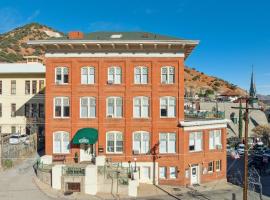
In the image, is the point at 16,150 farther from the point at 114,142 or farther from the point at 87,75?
the point at 87,75

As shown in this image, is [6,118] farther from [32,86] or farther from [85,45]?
[85,45]

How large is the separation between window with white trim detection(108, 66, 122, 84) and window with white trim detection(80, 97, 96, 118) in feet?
9.23

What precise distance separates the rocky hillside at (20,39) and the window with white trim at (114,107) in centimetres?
7660

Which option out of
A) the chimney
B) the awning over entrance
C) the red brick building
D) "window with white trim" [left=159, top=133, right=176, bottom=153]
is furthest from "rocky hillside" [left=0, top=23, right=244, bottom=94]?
the awning over entrance

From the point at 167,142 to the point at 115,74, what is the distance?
906 cm

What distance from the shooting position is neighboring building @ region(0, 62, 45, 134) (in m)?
48.8

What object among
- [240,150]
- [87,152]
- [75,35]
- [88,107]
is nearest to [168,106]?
[88,107]

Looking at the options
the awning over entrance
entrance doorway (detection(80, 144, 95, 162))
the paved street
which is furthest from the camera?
entrance doorway (detection(80, 144, 95, 162))

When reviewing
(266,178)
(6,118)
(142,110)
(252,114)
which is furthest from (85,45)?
(252,114)

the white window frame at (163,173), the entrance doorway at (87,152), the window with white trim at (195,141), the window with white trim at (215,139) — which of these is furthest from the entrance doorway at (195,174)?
A: the entrance doorway at (87,152)

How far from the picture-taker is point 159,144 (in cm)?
3606

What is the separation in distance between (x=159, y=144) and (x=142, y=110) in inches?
158

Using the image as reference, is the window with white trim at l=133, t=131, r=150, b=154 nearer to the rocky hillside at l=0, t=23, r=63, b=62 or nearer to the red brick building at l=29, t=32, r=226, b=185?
the red brick building at l=29, t=32, r=226, b=185

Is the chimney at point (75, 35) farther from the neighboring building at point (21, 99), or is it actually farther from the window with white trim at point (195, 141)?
the window with white trim at point (195, 141)
